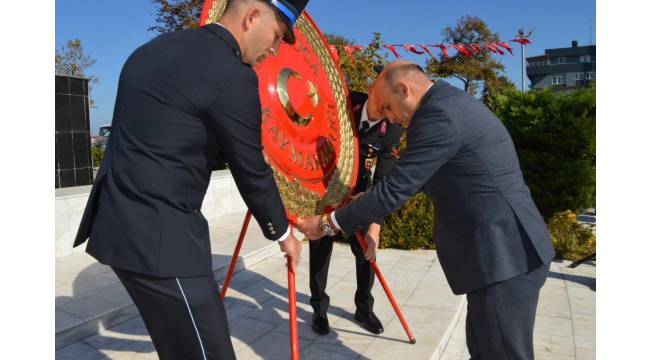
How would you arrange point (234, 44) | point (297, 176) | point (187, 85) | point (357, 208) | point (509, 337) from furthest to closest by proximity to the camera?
point (297, 176) → point (357, 208) → point (509, 337) → point (234, 44) → point (187, 85)

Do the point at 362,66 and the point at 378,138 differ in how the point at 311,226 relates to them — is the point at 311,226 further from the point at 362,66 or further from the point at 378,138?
the point at 362,66

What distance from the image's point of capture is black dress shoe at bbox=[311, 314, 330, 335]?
11.0ft

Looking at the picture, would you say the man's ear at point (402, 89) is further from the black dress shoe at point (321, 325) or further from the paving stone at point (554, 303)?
the paving stone at point (554, 303)

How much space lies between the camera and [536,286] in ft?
6.09

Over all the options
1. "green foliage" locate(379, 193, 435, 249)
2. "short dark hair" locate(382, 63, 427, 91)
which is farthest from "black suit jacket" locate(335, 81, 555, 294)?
"green foliage" locate(379, 193, 435, 249)

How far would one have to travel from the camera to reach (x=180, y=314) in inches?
56.7

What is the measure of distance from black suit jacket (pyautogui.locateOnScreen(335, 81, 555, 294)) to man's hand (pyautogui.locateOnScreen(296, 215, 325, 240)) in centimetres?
41

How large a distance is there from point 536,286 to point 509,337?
0.23 metres

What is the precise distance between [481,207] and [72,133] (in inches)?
294

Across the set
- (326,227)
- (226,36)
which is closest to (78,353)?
(326,227)

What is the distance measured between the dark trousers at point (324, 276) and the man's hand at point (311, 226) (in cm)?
120

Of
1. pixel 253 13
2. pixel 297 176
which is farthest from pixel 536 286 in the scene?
pixel 253 13

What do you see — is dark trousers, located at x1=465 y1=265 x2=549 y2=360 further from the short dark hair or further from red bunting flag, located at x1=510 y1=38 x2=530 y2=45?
red bunting flag, located at x1=510 y1=38 x2=530 y2=45

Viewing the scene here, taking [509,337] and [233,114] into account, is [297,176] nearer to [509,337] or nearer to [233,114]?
[233,114]
